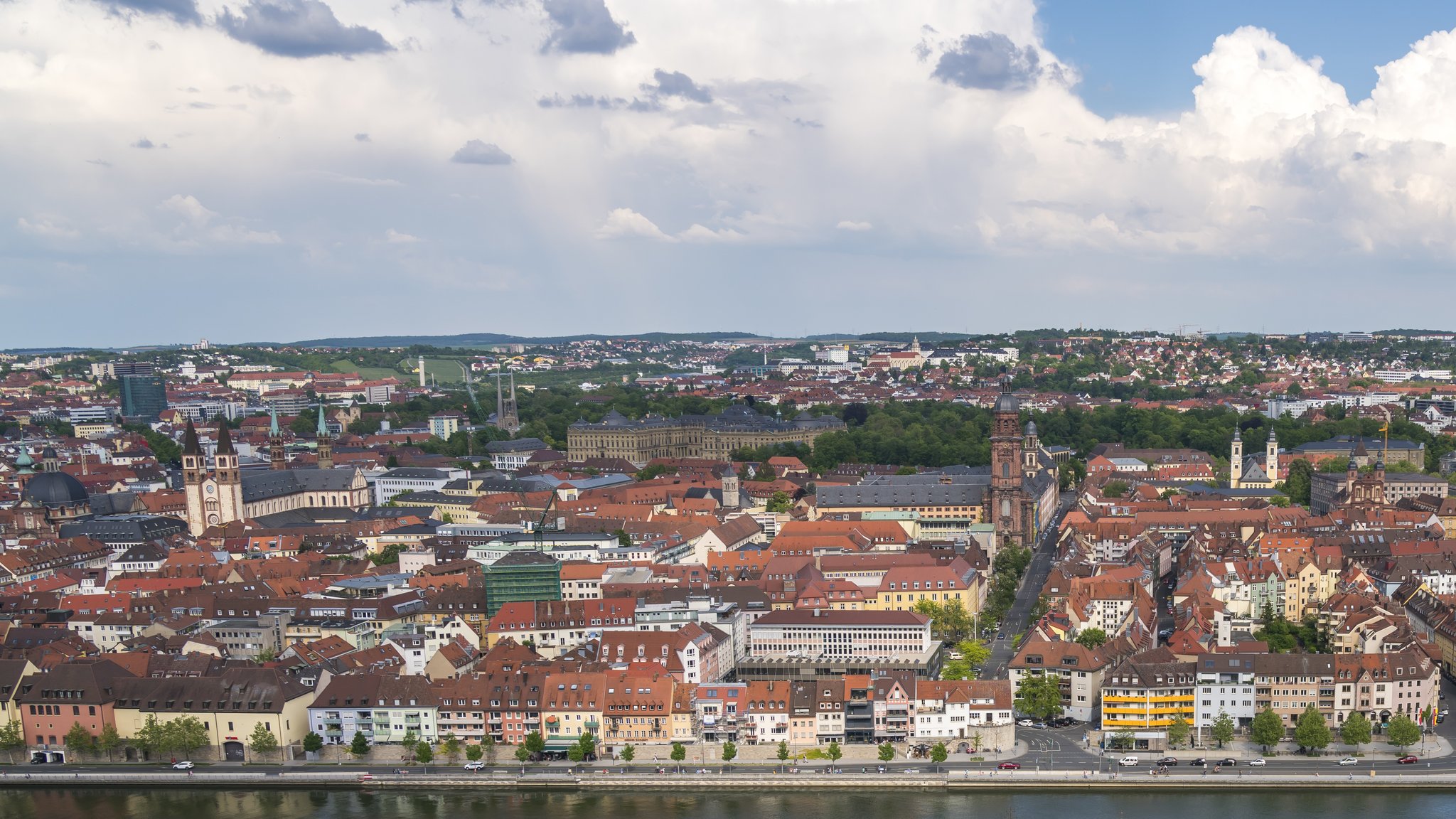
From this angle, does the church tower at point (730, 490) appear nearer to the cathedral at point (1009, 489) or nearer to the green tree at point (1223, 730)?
the cathedral at point (1009, 489)

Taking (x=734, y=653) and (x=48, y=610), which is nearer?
(x=734, y=653)

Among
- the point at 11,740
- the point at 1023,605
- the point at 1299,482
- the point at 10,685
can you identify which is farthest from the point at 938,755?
the point at 1299,482

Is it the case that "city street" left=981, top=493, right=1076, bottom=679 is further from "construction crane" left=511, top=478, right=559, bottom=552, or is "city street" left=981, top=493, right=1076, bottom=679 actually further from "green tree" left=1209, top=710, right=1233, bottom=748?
"construction crane" left=511, top=478, right=559, bottom=552

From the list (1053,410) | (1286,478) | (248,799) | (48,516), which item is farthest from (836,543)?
(1053,410)

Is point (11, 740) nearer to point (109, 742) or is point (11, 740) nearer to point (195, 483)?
point (109, 742)


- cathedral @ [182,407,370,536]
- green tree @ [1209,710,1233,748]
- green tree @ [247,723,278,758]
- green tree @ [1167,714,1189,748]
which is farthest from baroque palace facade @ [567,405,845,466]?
green tree @ [1209,710,1233,748]

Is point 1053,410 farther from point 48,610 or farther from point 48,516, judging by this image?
point 48,610

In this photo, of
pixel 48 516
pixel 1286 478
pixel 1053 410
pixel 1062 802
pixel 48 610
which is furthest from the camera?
pixel 1053 410

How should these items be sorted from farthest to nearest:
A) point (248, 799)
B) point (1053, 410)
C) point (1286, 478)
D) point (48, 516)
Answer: point (1053, 410) → point (1286, 478) → point (48, 516) → point (248, 799)
